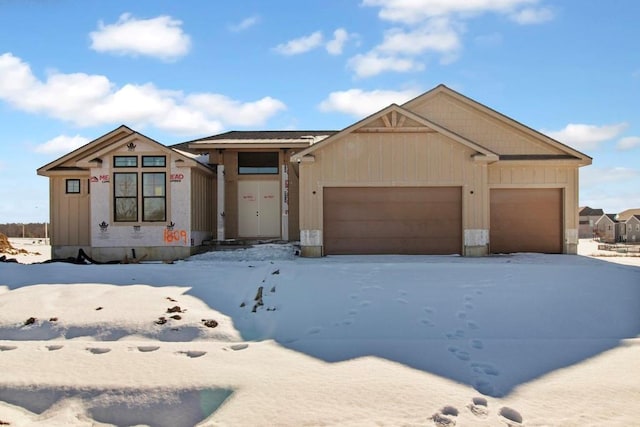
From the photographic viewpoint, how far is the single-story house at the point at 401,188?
50.4 feet

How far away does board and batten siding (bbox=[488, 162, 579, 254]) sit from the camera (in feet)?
54.6

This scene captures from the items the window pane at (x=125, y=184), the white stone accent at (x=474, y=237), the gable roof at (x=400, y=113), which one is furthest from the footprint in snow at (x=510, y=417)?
the window pane at (x=125, y=184)

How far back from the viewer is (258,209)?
63.2ft

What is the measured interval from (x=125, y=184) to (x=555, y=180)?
13999 millimetres

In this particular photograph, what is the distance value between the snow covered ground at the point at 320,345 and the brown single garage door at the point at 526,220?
15.1ft

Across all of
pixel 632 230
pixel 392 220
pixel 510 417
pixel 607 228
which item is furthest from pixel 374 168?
pixel 607 228

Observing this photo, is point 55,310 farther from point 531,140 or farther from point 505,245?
point 531,140

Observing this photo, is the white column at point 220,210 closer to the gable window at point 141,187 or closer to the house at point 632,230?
the gable window at point 141,187

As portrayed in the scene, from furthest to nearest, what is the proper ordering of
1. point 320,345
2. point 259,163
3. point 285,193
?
1. point 259,163
2. point 285,193
3. point 320,345

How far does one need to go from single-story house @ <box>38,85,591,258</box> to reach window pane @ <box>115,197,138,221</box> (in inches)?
1.8

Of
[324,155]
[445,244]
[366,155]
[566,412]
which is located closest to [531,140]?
[445,244]

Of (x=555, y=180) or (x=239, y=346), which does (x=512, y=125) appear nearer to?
(x=555, y=180)

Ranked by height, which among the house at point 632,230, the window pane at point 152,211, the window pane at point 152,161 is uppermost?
the window pane at point 152,161

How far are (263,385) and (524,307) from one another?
5470 millimetres
